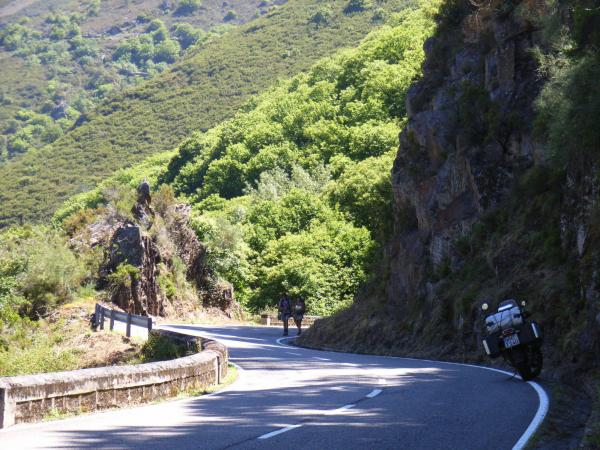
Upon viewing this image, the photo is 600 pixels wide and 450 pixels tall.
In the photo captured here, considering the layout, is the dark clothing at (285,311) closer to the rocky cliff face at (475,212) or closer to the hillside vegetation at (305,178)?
the rocky cliff face at (475,212)

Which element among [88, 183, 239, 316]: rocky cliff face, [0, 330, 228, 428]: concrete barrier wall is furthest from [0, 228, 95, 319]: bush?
[0, 330, 228, 428]: concrete barrier wall

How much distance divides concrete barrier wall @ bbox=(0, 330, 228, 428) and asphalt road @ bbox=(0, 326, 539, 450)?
290 mm

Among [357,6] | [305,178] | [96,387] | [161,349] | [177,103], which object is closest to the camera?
[96,387]

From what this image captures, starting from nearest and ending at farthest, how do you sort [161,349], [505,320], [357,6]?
[505,320] → [161,349] → [357,6]

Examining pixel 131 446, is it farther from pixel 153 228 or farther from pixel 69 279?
pixel 153 228

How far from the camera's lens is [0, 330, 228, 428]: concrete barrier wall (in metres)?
10.2

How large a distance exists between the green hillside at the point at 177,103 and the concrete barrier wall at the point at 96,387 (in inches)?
5121

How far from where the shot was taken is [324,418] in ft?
34.6

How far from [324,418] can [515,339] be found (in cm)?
539

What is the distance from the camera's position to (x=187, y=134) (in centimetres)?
15912

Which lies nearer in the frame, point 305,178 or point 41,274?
point 41,274

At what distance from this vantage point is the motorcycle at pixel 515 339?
A: 1473cm

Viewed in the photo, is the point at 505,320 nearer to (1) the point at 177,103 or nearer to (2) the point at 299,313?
(2) the point at 299,313

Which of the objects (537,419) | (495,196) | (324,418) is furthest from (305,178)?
(537,419)
